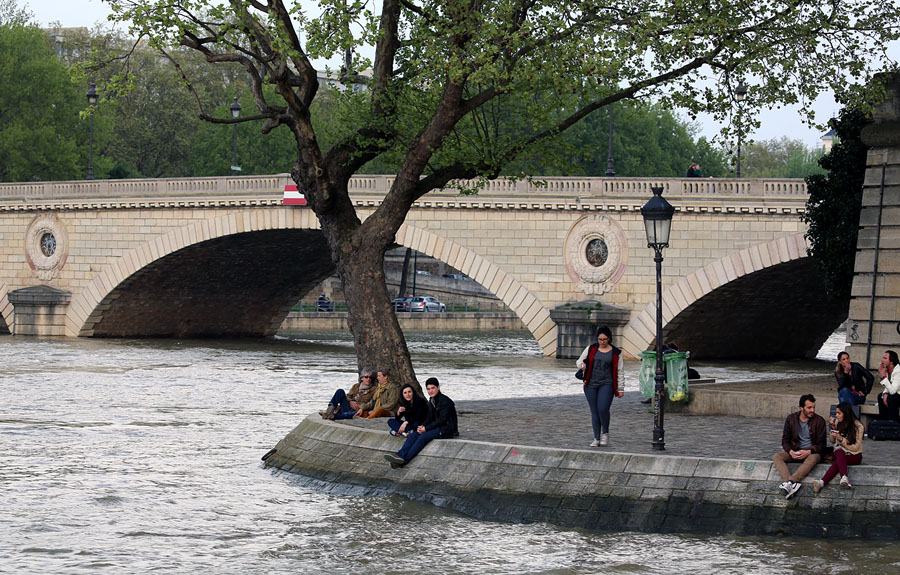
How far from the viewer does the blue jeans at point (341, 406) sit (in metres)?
18.7

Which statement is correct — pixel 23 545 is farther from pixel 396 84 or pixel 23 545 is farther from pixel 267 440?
pixel 396 84

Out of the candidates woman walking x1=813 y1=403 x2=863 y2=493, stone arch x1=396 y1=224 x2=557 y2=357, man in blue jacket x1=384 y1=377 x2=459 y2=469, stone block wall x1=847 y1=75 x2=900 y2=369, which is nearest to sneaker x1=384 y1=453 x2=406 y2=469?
man in blue jacket x1=384 y1=377 x2=459 y2=469

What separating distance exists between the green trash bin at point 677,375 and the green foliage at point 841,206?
15.5 feet

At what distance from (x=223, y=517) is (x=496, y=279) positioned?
87.0 ft

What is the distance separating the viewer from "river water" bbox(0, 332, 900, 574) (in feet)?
43.2

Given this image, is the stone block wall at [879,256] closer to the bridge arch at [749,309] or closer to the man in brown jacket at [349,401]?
the man in brown jacket at [349,401]

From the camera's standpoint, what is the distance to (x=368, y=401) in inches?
752

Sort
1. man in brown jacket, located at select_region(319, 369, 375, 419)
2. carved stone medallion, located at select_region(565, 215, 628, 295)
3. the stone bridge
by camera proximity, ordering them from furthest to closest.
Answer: carved stone medallion, located at select_region(565, 215, 628, 295), the stone bridge, man in brown jacket, located at select_region(319, 369, 375, 419)

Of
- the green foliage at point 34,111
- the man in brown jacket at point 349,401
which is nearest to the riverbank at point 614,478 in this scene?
the man in brown jacket at point 349,401

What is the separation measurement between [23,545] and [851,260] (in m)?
14.6

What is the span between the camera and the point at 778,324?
44031 mm

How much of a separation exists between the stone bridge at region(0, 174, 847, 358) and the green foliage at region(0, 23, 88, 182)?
11652mm

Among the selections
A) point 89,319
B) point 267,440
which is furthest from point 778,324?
point 267,440

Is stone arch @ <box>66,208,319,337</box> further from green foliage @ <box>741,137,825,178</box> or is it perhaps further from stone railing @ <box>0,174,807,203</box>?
green foliage @ <box>741,137,825,178</box>
